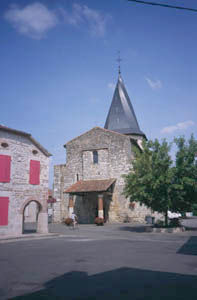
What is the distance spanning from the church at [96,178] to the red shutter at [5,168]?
10.6 metres

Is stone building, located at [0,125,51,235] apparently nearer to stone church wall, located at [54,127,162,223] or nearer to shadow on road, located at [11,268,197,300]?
stone church wall, located at [54,127,162,223]

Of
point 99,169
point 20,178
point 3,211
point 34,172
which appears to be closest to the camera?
point 3,211

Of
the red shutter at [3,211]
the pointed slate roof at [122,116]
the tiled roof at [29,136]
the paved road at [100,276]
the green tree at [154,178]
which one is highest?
the pointed slate roof at [122,116]

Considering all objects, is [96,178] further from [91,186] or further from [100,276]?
[100,276]

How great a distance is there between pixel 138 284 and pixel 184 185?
13639 millimetres

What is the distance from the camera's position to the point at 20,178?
1744 centimetres

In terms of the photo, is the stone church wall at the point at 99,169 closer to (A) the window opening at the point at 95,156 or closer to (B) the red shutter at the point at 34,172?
(A) the window opening at the point at 95,156

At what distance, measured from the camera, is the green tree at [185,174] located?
18016 millimetres

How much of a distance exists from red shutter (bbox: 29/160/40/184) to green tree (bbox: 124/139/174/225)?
20.6ft

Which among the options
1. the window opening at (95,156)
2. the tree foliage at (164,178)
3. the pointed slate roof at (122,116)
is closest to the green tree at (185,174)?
the tree foliage at (164,178)

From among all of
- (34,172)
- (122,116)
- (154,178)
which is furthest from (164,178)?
(122,116)

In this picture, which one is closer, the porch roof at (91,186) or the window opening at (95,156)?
the porch roof at (91,186)

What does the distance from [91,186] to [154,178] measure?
10331 mm

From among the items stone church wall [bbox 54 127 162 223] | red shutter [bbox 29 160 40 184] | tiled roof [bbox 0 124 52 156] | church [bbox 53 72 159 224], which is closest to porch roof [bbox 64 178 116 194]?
church [bbox 53 72 159 224]
